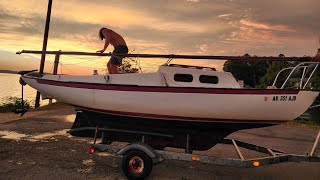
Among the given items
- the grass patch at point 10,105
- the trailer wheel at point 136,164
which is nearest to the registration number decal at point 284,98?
the trailer wheel at point 136,164

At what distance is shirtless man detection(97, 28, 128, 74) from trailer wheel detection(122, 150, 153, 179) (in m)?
2.42

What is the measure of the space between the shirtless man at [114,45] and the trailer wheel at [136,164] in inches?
95.4

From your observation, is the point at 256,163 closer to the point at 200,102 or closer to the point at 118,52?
the point at 200,102

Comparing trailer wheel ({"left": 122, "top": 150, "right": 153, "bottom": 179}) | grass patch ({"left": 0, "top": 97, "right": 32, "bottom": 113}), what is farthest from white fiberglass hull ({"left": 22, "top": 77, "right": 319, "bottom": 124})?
grass patch ({"left": 0, "top": 97, "right": 32, "bottom": 113})

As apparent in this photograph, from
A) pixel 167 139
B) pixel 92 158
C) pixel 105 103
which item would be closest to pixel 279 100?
pixel 167 139

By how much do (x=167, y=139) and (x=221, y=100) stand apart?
1.63 meters

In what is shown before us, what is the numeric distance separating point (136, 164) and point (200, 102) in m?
2.05

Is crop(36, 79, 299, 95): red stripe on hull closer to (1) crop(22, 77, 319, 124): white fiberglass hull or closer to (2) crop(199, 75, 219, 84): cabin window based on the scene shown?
(1) crop(22, 77, 319, 124): white fiberglass hull

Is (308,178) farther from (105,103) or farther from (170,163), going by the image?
(105,103)

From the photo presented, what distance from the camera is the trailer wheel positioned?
22.7 feet

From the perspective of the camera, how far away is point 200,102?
6.75 m

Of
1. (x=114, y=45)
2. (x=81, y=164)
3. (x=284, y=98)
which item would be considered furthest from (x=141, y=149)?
(x=284, y=98)

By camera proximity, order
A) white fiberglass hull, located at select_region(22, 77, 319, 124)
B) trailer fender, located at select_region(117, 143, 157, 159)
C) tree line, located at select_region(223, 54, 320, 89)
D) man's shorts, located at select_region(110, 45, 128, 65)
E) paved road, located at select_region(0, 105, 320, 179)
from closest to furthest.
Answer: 1. white fiberglass hull, located at select_region(22, 77, 319, 124)
2. trailer fender, located at select_region(117, 143, 157, 159)
3. paved road, located at select_region(0, 105, 320, 179)
4. man's shorts, located at select_region(110, 45, 128, 65)
5. tree line, located at select_region(223, 54, 320, 89)

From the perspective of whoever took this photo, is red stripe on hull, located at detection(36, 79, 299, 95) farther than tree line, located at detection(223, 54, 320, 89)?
No
